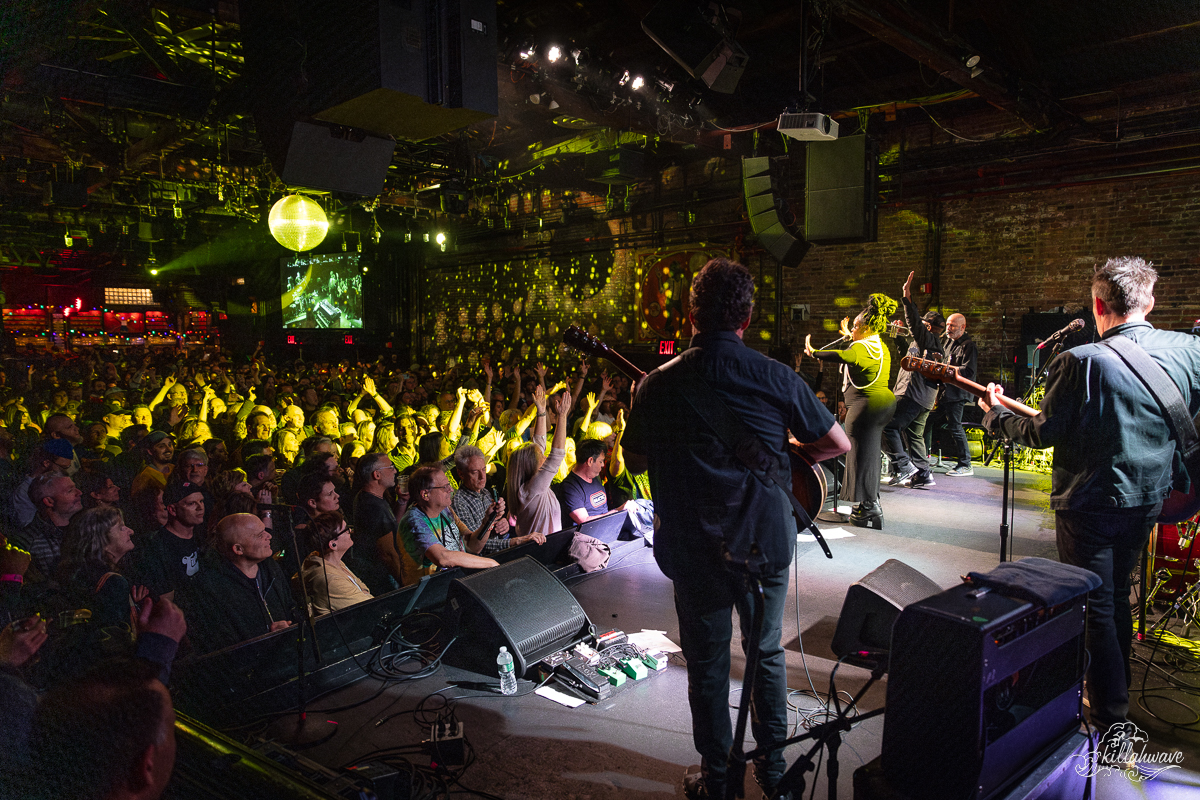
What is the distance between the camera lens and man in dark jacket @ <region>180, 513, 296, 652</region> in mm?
2949

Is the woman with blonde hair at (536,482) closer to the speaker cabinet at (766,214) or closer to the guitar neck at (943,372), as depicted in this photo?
the guitar neck at (943,372)

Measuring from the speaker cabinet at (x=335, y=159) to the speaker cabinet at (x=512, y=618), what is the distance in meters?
1.98

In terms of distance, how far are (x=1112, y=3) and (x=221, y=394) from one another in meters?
10.6

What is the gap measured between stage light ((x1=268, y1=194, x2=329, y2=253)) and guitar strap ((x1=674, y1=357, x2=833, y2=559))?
4.14m

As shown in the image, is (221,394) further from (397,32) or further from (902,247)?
(902,247)

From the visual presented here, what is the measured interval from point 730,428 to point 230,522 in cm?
227

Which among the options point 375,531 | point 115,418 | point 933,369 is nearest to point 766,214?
point 933,369

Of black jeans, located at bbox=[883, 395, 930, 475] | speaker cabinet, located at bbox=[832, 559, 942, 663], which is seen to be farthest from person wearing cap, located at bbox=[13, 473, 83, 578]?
black jeans, located at bbox=[883, 395, 930, 475]

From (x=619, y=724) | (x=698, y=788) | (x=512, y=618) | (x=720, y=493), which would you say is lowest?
(x=619, y=724)

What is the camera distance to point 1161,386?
2.49 meters

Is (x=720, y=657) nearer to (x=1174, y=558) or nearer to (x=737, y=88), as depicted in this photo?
(x=1174, y=558)

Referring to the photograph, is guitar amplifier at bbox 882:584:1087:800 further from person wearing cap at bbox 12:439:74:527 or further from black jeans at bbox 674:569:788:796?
person wearing cap at bbox 12:439:74:527

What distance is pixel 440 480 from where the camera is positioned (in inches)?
146

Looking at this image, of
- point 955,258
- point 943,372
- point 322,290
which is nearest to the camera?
point 943,372
